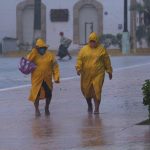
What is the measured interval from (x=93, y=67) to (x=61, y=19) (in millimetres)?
45699

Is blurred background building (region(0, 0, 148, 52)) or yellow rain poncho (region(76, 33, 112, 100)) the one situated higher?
blurred background building (region(0, 0, 148, 52))

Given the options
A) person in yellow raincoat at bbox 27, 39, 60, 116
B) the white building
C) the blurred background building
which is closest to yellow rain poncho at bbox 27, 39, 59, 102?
person in yellow raincoat at bbox 27, 39, 60, 116

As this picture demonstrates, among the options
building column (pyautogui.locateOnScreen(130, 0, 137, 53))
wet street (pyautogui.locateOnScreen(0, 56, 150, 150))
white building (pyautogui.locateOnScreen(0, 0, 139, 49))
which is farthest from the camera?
white building (pyautogui.locateOnScreen(0, 0, 139, 49))

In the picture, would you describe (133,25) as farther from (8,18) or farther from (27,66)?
(27,66)

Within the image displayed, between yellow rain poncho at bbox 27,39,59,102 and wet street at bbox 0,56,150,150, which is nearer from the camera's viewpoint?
wet street at bbox 0,56,150,150

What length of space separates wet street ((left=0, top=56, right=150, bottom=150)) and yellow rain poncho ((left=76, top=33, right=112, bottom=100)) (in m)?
0.54

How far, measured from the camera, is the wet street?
11.4m

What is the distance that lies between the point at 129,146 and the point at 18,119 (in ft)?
14.7

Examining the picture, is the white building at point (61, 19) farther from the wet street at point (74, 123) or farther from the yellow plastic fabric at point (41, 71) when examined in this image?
the yellow plastic fabric at point (41, 71)

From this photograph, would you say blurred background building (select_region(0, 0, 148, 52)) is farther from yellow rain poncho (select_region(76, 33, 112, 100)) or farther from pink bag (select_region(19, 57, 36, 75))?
pink bag (select_region(19, 57, 36, 75))

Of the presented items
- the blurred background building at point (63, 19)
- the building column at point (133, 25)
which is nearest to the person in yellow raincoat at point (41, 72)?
the building column at point (133, 25)

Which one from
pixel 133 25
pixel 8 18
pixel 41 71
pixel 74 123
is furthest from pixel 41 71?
pixel 8 18

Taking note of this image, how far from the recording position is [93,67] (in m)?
15.3

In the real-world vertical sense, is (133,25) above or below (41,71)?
above
